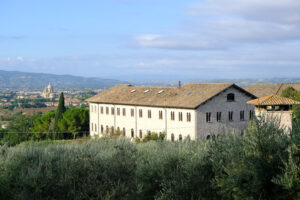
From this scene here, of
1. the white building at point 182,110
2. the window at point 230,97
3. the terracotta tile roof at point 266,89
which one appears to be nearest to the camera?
the white building at point 182,110

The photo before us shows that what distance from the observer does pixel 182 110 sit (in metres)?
43.7

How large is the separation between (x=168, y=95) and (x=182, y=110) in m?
4.29

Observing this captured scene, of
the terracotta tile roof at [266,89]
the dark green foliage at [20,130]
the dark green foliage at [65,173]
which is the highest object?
the terracotta tile roof at [266,89]

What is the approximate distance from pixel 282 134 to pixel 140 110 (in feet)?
106

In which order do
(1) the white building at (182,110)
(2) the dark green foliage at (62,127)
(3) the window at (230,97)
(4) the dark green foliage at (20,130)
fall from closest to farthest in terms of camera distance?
(1) the white building at (182,110) → (3) the window at (230,97) → (2) the dark green foliage at (62,127) → (4) the dark green foliage at (20,130)

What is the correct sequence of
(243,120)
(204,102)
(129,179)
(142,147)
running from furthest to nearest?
(243,120), (204,102), (142,147), (129,179)

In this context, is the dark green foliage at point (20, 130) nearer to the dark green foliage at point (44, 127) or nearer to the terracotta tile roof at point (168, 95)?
the dark green foliage at point (44, 127)

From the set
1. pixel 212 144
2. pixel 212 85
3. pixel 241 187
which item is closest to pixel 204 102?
pixel 212 85

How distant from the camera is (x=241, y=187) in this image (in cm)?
1566

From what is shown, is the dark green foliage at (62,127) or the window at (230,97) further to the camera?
the dark green foliage at (62,127)

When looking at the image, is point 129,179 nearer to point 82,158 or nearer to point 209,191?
point 82,158

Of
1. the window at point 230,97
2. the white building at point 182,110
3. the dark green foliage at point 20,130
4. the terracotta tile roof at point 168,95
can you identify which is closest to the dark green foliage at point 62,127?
the dark green foliage at point 20,130

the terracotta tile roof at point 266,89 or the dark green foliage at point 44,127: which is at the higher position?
the terracotta tile roof at point 266,89

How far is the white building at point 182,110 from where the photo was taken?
43.0 m
